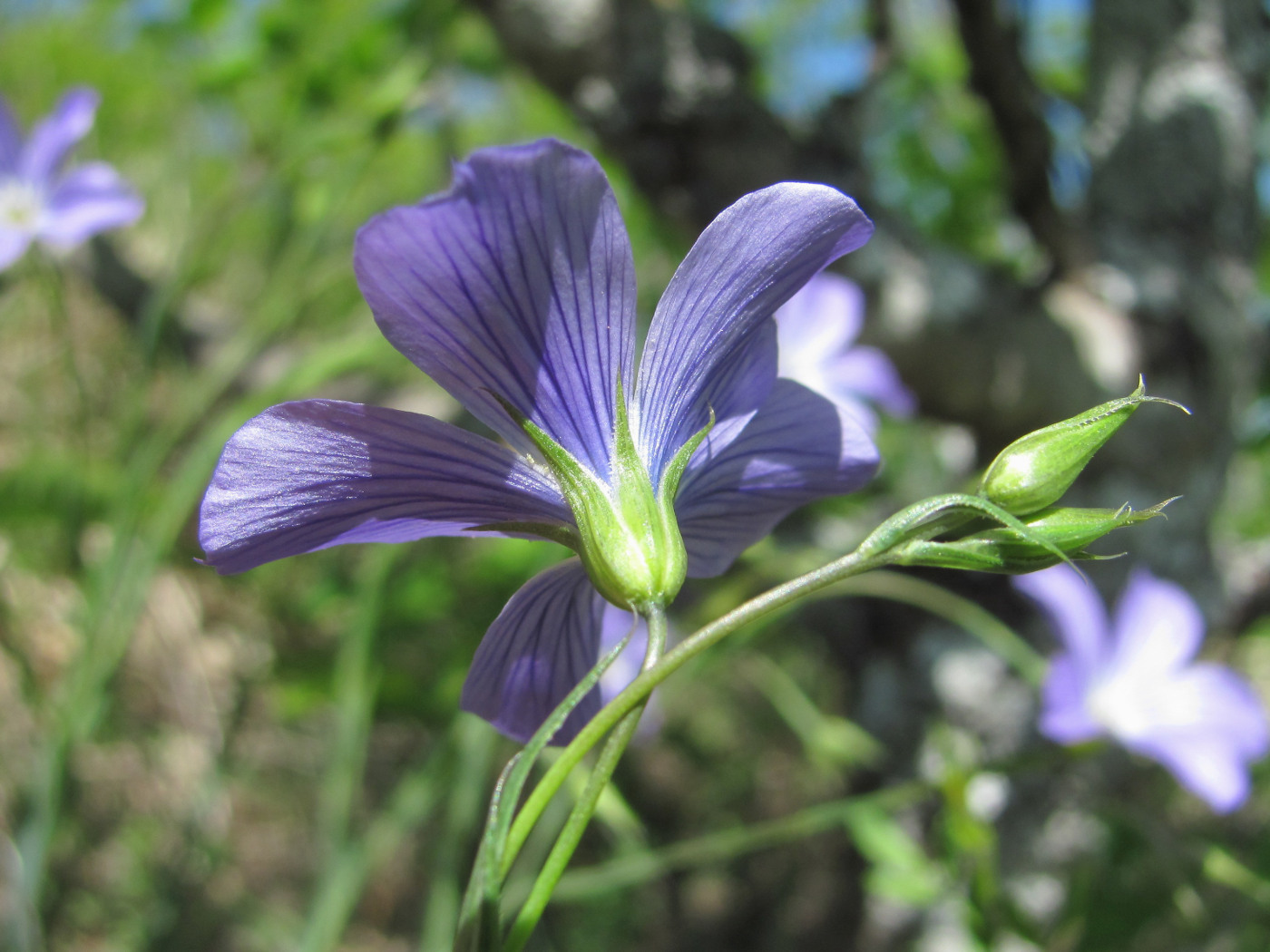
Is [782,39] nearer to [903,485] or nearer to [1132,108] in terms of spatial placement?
[1132,108]

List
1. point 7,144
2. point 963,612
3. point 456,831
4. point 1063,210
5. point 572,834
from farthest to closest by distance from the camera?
point 1063,210, point 7,144, point 963,612, point 456,831, point 572,834

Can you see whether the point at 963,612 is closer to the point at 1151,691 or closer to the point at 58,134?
the point at 1151,691

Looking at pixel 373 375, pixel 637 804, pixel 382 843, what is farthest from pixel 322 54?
pixel 637 804

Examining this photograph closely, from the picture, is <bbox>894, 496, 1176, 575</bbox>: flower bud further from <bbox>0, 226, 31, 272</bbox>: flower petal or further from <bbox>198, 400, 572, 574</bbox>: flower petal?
<bbox>0, 226, 31, 272</bbox>: flower petal

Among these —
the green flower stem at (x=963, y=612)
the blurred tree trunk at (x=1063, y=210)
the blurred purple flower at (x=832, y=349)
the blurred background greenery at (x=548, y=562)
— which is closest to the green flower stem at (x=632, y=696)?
the blurred background greenery at (x=548, y=562)

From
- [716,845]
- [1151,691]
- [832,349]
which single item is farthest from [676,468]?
[1151,691]

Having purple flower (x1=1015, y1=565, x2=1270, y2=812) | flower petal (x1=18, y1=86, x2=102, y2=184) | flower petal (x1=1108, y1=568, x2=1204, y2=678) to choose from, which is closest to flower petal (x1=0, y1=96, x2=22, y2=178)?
flower petal (x1=18, y1=86, x2=102, y2=184)
